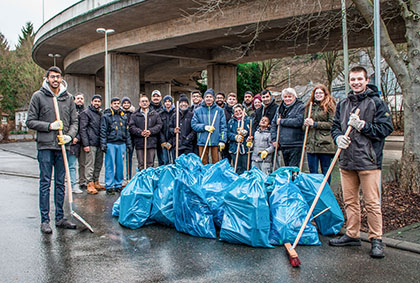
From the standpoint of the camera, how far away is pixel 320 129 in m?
6.14

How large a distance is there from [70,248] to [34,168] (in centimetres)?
866

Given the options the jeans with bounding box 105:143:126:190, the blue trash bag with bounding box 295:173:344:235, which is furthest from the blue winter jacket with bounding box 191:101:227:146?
the blue trash bag with bounding box 295:173:344:235

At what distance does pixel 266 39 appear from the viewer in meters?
19.0

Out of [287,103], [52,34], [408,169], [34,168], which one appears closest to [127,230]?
[287,103]

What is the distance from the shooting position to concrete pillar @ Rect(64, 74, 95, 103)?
29.4m

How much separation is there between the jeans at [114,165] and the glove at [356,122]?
16.6ft

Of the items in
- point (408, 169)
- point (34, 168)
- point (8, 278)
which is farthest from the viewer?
point (34, 168)

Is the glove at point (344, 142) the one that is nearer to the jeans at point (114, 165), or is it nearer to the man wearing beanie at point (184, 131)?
the man wearing beanie at point (184, 131)

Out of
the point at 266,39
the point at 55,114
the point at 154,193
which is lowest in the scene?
the point at 154,193

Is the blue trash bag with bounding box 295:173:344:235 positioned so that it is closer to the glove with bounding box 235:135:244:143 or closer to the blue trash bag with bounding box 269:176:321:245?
the blue trash bag with bounding box 269:176:321:245

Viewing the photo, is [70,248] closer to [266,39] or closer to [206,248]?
[206,248]


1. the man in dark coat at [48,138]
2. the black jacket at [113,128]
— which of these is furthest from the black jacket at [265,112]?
the man in dark coat at [48,138]

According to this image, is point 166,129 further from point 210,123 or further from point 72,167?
point 72,167

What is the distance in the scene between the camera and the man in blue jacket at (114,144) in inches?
305
